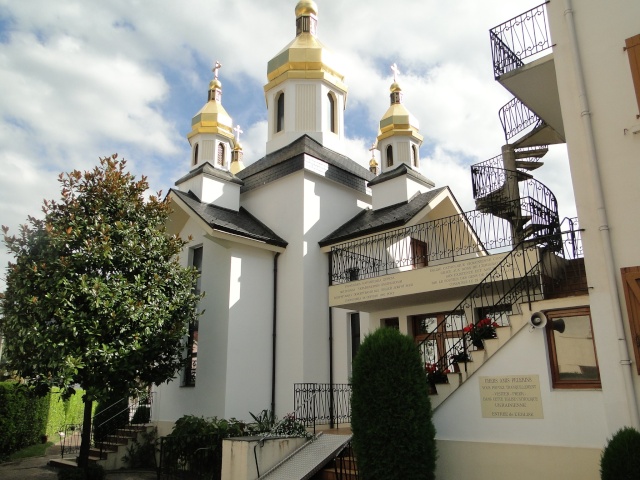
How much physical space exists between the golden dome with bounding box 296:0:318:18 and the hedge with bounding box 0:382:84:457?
58.5ft

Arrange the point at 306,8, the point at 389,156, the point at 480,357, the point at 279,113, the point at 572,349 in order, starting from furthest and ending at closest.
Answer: the point at 306,8 → the point at 279,113 → the point at 389,156 → the point at 480,357 → the point at 572,349

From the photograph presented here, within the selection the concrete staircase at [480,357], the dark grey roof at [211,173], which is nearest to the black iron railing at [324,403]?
the concrete staircase at [480,357]

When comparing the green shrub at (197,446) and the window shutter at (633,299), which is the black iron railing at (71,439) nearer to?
the green shrub at (197,446)

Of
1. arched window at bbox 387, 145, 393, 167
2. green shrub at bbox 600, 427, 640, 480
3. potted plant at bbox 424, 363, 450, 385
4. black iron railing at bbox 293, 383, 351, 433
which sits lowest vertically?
green shrub at bbox 600, 427, 640, 480

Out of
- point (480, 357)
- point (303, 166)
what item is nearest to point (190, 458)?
point (480, 357)

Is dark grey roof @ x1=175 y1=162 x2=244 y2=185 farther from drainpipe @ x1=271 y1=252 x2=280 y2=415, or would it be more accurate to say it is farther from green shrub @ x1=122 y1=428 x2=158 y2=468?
green shrub @ x1=122 y1=428 x2=158 y2=468

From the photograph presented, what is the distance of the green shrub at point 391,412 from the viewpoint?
8.48 m

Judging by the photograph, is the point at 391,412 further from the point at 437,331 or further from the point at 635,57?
the point at 635,57

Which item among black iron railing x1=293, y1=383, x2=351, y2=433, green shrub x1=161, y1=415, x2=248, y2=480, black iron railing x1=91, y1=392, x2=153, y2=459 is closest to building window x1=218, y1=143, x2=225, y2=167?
black iron railing x1=91, y1=392, x2=153, y2=459

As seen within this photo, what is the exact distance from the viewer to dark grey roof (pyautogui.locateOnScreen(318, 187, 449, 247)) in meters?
16.0

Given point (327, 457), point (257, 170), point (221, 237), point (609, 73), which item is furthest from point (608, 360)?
point (257, 170)

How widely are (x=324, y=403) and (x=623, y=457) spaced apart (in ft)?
31.4

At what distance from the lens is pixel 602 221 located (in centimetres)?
827

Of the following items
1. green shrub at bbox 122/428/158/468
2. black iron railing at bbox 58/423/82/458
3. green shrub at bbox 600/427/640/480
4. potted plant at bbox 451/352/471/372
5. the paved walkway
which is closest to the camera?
green shrub at bbox 600/427/640/480
